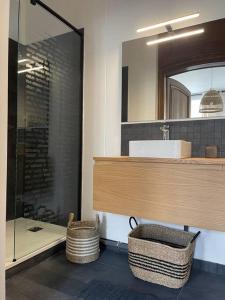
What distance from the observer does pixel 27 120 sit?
2090 mm

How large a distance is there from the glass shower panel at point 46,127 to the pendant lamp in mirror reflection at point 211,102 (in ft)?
3.70

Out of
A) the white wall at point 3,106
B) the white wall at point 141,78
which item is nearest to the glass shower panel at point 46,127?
the white wall at point 141,78

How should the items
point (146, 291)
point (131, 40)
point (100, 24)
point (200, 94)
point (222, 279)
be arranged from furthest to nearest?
point (100, 24), point (131, 40), point (200, 94), point (222, 279), point (146, 291)

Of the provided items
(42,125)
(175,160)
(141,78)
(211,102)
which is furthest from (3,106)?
(211,102)

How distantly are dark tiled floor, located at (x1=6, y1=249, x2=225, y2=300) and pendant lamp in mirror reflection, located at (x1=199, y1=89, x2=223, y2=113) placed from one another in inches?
A: 47.8

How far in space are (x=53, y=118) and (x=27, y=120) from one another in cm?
27

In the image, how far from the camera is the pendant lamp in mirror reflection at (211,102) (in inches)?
69.6

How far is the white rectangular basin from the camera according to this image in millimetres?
1578

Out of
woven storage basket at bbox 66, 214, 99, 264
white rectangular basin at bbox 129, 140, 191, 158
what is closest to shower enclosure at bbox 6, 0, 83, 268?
woven storage basket at bbox 66, 214, 99, 264

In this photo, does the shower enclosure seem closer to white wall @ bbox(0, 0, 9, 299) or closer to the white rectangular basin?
the white rectangular basin

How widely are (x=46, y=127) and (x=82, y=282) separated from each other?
4.37ft

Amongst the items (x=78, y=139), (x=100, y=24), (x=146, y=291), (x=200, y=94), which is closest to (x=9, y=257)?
(x=146, y=291)

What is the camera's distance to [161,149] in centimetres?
164

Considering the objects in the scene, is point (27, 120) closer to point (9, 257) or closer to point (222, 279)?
point (9, 257)
